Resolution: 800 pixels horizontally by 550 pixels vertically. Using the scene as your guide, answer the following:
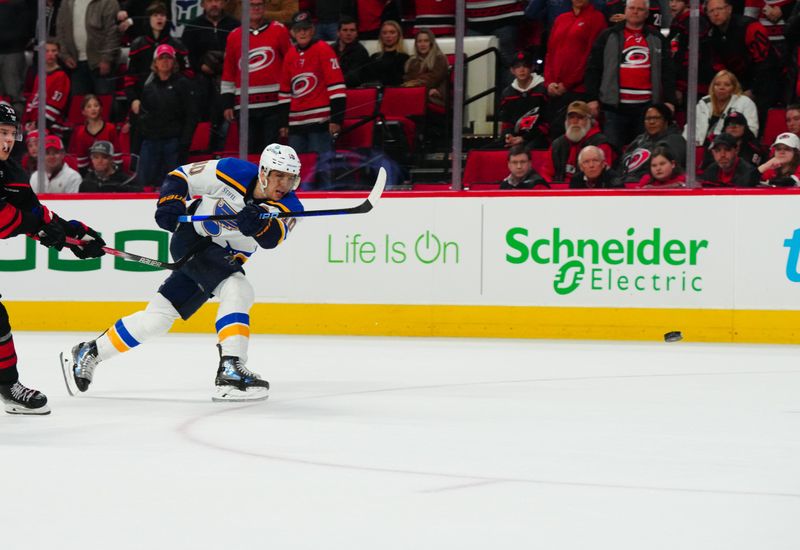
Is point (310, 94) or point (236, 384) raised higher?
point (310, 94)

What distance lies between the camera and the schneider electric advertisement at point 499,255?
7309 mm

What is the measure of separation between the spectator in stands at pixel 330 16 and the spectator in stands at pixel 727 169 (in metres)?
2.38

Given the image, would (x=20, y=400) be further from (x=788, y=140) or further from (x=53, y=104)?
(x=788, y=140)

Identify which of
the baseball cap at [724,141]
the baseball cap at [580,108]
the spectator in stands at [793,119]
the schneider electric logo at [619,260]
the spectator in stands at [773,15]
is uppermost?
the spectator in stands at [773,15]

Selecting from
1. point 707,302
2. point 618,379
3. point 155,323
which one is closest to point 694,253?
point 707,302

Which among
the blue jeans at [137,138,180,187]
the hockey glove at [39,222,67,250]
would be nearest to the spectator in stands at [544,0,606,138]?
the blue jeans at [137,138,180,187]

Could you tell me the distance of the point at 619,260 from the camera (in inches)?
293

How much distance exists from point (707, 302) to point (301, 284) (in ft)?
8.07

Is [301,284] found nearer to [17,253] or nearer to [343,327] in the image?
[343,327]

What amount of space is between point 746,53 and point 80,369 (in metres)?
4.26

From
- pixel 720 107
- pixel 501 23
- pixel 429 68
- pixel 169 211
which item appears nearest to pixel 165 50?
pixel 429 68

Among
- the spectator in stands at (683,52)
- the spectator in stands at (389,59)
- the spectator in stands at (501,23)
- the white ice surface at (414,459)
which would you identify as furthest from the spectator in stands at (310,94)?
the white ice surface at (414,459)

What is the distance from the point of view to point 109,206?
27.0ft

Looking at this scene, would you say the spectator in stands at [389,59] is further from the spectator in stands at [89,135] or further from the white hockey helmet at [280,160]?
the white hockey helmet at [280,160]
